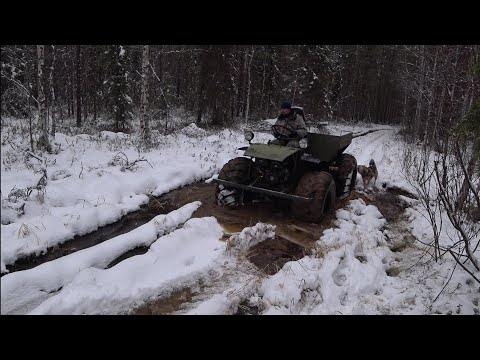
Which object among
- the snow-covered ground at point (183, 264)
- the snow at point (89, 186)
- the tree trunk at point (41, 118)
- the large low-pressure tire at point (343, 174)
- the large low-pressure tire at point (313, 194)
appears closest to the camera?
→ the snow-covered ground at point (183, 264)

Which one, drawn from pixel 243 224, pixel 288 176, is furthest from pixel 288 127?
pixel 243 224

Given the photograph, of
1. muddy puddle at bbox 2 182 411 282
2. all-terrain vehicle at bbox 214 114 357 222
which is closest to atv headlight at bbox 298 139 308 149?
all-terrain vehicle at bbox 214 114 357 222

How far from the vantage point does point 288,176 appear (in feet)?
22.7

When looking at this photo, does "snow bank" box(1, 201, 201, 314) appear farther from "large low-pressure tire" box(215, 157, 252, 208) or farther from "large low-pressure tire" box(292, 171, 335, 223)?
"large low-pressure tire" box(292, 171, 335, 223)

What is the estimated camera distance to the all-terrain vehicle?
257 inches

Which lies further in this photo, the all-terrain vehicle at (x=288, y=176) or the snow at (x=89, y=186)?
the all-terrain vehicle at (x=288, y=176)

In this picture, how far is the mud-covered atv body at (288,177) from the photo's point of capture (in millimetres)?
6508

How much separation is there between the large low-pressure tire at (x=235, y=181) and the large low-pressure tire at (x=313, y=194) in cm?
112

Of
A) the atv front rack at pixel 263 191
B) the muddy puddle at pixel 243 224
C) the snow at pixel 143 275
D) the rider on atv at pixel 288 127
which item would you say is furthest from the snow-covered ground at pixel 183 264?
the rider on atv at pixel 288 127

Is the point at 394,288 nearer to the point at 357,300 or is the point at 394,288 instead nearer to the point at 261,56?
the point at 357,300

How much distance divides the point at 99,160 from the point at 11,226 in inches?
186

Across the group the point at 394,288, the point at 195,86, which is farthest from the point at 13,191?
the point at 195,86

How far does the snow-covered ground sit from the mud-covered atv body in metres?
0.62

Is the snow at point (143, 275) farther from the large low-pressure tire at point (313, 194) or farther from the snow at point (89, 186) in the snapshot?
the large low-pressure tire at point (313, 194)
